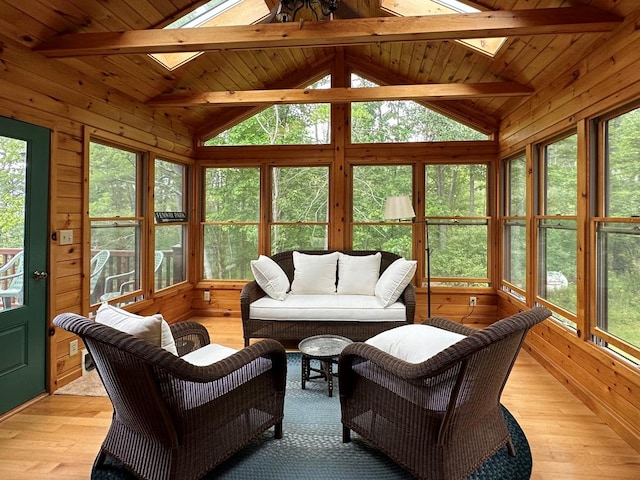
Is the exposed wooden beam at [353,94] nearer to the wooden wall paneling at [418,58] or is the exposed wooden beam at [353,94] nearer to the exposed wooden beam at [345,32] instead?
the wooden wall paneling at [418,58]

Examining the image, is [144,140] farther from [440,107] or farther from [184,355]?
[440,107]

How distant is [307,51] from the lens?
171 inches

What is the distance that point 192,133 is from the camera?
4824mm

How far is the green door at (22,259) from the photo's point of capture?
242 centimetres

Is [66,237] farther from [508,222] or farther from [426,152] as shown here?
[508,222]

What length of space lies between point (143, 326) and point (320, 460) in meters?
1.17

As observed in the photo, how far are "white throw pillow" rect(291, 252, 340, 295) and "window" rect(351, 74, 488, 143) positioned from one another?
1.66 meters

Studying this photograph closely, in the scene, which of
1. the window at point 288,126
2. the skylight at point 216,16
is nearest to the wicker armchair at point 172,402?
the skylight at point 216,16

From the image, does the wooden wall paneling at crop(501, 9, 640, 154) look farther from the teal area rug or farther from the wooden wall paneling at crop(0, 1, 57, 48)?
the wooden wall paneling at crop(0, 1, 57, 48)

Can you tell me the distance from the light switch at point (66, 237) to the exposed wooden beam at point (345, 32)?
126 cm

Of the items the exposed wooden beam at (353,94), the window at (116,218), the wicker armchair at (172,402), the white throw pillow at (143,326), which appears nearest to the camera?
the wicker armchair at (172,402)

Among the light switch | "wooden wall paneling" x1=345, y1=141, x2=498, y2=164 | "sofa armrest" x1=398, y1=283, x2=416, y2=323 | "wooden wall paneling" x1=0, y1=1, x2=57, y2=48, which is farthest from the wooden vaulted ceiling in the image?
"sofa armrest" x1=398, y1=283, x2=416, y2=323

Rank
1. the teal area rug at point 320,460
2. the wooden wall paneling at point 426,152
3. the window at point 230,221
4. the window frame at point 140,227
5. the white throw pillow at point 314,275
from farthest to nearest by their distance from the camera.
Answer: the window at point 230,221 → the wooden wall paneling at point 426,152 → the white throw pillow at point 314,275 → the window frame at point 140,227 → the teal area rug at point 320,460

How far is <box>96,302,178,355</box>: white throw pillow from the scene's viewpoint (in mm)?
1683
